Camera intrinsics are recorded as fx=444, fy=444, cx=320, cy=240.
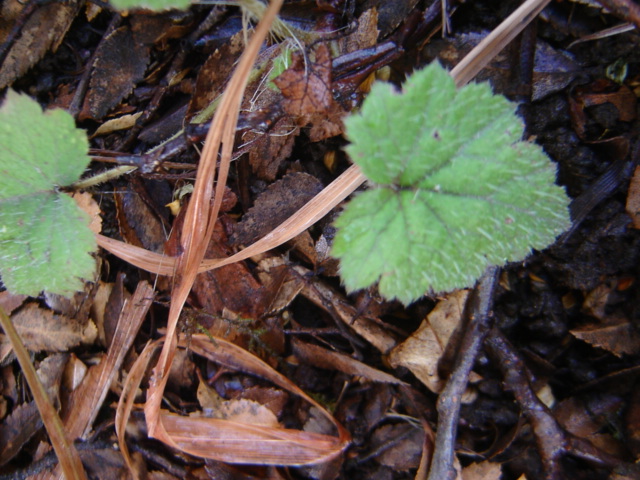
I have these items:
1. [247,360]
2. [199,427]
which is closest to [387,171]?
[247,360]

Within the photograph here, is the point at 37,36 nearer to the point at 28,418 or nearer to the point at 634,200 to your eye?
the point at 28,418

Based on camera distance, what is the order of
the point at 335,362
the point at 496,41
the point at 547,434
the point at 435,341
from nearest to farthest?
the point at 496,41 → the point at 547,434 → the point at 435,341 → the point at 335,362

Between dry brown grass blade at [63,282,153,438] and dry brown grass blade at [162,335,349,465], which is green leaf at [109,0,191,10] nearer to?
dry brown grass blade at [63,282,153,438]

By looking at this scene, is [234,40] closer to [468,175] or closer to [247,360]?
[468,175]

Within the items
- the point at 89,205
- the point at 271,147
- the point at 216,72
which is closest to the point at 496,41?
→ the point at 271,147

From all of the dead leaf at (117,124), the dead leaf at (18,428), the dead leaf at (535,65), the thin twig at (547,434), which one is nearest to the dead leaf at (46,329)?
the dead leaf at (18,428)

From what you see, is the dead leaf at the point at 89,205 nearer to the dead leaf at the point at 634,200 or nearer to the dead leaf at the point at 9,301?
the dead leaf at the point at 9,301
